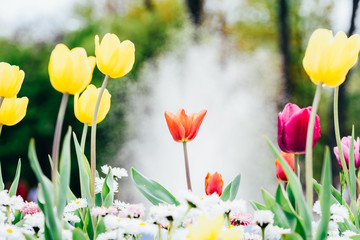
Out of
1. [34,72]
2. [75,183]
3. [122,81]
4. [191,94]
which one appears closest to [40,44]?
[34,72]

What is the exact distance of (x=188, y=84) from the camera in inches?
396

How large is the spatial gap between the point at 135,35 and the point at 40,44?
225cm

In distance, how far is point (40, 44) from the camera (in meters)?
8.38

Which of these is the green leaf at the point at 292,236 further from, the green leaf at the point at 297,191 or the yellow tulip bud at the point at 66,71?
the yellow tulip bud at the point at 66,71

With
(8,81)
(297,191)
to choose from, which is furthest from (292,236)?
(8,81)

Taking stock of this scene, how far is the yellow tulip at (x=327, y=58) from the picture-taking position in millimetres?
573

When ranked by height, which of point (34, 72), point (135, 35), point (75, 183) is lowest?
point (75, 183)

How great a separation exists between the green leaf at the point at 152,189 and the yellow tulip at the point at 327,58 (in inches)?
10.9

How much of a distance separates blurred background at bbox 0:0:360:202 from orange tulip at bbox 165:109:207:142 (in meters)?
6.61

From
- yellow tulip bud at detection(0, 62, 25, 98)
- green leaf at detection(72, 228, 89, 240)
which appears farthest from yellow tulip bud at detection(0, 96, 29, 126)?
green leaf at detection(72, 228, 89, 240)

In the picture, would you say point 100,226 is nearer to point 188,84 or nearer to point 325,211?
point 325,211

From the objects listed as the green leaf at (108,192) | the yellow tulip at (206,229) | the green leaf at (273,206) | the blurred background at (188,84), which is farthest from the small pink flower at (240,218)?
the blurred background at (188,84)

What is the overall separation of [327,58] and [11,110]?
499 millimetres

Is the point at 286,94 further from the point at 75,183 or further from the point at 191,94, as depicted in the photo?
the point at 75,183
